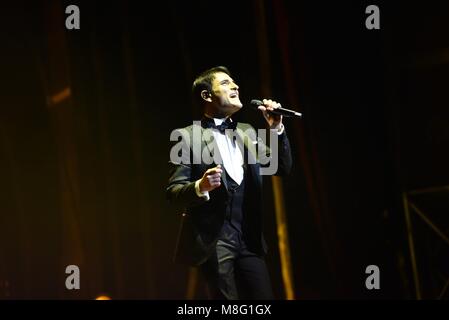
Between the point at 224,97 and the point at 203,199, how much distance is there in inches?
21.7

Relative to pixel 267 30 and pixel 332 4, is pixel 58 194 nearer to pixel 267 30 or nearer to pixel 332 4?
pixel 267 30

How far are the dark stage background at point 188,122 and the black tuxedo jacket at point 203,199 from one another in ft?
4.28

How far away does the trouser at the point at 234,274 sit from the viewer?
92.0 inches

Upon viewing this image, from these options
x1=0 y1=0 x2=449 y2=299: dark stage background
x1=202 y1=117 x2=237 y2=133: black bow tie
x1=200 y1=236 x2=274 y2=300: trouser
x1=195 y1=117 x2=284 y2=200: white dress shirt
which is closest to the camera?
x1=200 y1=236 x2=274 y2=300: trouser

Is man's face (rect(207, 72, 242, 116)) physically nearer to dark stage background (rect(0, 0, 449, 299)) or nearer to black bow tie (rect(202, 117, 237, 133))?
black bow tie (rect(202, 117, 237, 133))

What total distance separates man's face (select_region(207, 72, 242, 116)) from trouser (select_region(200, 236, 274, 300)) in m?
0.62

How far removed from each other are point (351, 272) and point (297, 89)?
4.14 ft

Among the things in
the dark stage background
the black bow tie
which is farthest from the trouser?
the dark stage background

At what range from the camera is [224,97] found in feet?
8.63

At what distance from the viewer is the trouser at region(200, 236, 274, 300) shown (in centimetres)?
234

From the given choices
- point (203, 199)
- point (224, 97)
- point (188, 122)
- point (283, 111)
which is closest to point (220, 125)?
point (224, 97)

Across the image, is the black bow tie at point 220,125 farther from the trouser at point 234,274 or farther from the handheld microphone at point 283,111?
the trouser at point 234,274

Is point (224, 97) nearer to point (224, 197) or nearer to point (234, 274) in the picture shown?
point (224, 197)

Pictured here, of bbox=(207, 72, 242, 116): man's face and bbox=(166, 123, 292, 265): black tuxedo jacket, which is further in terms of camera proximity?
bbox=(207, 72, 242, 116): man's face
